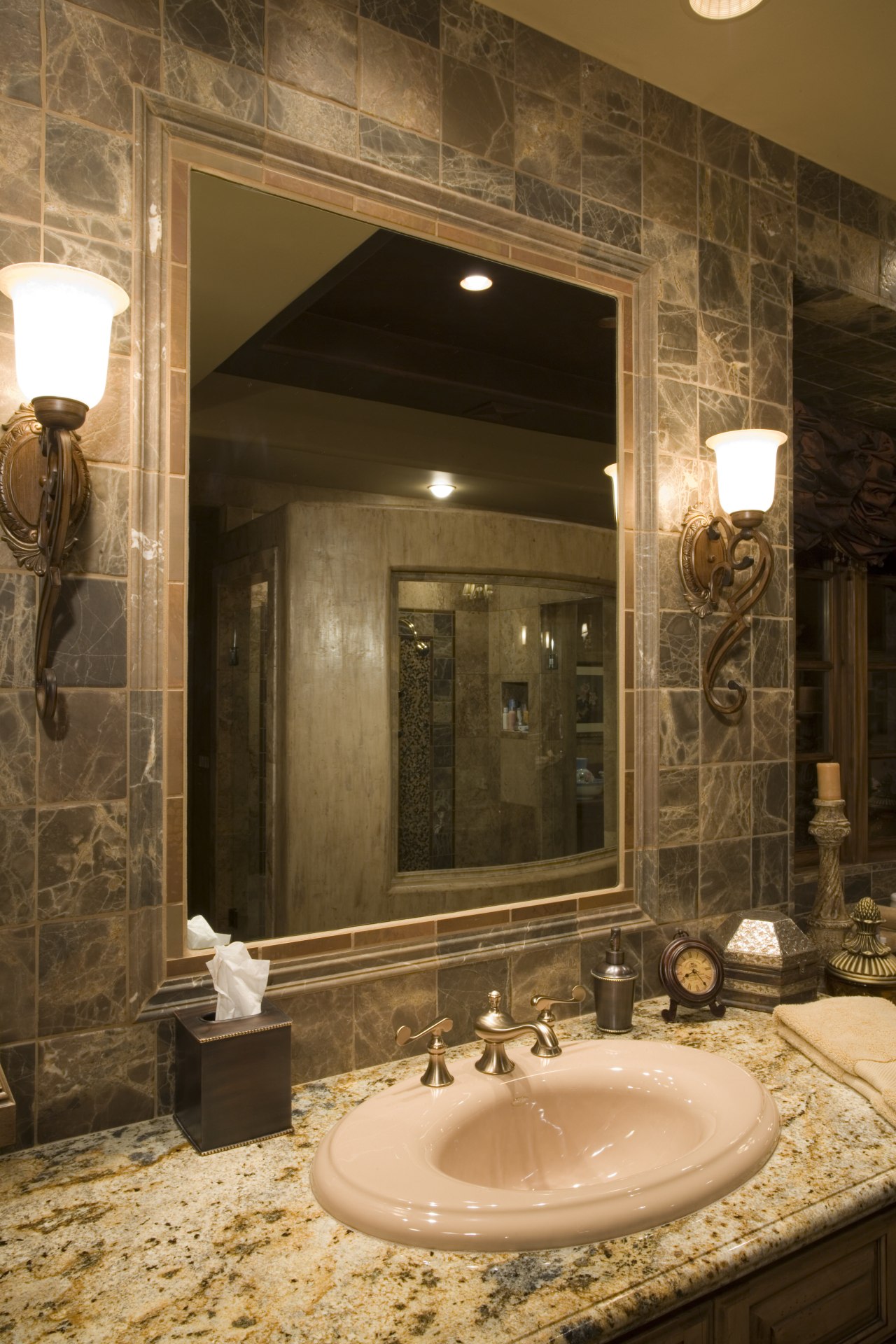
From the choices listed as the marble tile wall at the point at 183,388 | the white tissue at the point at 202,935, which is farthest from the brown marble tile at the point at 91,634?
Result: the white tissue at the point at 202,935

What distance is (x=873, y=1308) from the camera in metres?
1.26

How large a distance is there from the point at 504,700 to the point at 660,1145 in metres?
0.78

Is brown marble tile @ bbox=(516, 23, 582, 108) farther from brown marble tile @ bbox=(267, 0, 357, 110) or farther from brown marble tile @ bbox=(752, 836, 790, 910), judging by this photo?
brown marble tile @ bbox=(752, 836, 790, 910)

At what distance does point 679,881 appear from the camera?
1.96 metres

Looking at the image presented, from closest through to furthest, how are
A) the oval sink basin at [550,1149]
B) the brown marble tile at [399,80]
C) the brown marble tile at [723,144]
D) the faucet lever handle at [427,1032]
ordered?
the oval sink basin at [550,1149] → the faucet lever handle at [427,1032] → the brown marble tile at [399,80] → the brown marble tile at [723,144]

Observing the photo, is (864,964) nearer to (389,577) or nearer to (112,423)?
(389,577)

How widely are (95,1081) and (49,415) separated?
3.05 feet

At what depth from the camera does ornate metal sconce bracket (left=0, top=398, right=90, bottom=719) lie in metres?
1.24

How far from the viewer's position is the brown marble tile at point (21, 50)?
4.23ft

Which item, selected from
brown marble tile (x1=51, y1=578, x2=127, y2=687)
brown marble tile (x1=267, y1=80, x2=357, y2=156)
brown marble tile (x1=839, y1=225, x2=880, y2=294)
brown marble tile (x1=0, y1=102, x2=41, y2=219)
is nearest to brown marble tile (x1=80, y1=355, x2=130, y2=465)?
brown marble tile (x1=51, y1=578, x2=127, y2=687)

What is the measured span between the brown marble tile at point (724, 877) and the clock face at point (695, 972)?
8.0 inches

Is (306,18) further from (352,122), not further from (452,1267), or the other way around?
(452,1267)

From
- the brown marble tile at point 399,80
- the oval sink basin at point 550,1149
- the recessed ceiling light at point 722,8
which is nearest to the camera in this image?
the oval sink basin at point 550,1149

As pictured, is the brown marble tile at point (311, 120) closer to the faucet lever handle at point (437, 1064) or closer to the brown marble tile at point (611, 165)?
the brown marble tile at point (611, 165)
